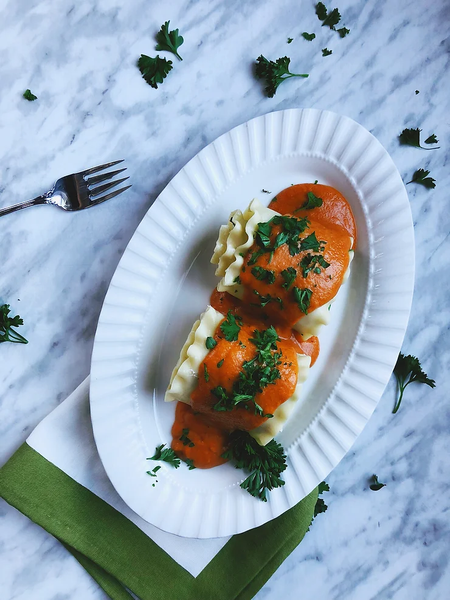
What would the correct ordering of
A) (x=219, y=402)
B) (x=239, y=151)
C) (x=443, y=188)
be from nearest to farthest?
(x=219, y=402), (x=239, y=151), (x=443, y=188)

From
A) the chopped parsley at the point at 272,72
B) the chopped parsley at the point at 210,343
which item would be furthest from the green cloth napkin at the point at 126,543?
the chopped parsley at the point at 272,72

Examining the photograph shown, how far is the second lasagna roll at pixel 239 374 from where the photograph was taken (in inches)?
109

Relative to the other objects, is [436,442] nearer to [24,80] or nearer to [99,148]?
[99,148]

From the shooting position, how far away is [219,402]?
281 centimetres

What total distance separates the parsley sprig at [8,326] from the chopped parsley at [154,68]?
167 cm

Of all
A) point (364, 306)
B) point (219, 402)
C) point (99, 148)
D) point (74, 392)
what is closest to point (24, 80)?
point (99, 148)

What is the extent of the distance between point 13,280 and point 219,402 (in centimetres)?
152

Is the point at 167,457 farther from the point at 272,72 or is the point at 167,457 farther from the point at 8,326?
the point at 272,72

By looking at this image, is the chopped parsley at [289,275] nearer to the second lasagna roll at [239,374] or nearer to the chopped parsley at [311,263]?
the chopped parsley at [311,263]

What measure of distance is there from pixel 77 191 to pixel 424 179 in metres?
2.25

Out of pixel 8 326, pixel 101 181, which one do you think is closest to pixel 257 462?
pixel 8 326

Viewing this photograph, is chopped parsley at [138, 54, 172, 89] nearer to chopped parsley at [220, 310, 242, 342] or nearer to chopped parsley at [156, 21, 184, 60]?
chopped parsley at [156, 21, 184, 60]

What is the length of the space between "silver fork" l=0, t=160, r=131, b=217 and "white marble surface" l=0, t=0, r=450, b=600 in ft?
0.24

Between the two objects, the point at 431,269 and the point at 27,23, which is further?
the point at 431,269
